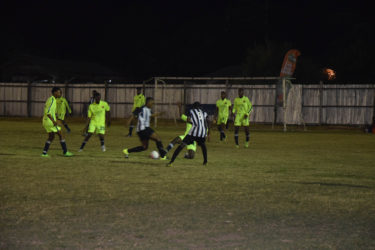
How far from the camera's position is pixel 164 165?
1558 centimetres

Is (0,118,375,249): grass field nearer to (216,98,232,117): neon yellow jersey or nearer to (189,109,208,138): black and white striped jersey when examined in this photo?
A: (189,109,208,138): black and white striped jersey

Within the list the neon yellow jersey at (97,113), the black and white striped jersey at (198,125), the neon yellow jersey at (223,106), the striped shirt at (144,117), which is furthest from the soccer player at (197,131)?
the neon yellow jersey at (223,106)

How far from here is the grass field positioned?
729cm

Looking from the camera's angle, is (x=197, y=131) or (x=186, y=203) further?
(x=197, y=131)

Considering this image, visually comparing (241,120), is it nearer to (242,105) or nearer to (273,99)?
(242,105)

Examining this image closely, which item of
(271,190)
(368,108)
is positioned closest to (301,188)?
(271,190)

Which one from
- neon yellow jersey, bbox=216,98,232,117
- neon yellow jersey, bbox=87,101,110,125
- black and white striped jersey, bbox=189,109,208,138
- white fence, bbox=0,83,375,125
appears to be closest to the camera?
black and white striped jersey, bbox=189,109,208,138

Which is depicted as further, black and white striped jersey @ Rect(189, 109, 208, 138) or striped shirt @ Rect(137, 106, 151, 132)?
striped shirt @ Rect(137, 106, 151, 132)

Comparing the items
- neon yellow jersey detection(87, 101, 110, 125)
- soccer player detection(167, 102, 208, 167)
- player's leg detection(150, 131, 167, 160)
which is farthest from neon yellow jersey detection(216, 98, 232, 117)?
soccer player detection(167, 102, 208, 167)

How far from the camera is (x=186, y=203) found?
9820 mm

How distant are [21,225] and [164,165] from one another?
7.78 metres

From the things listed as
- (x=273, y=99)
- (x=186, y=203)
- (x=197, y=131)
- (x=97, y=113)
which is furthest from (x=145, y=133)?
(x=273, y=99)

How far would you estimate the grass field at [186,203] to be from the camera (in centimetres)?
729

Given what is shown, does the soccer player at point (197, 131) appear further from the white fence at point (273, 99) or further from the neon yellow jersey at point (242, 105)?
the white fence at point (273, 99)
